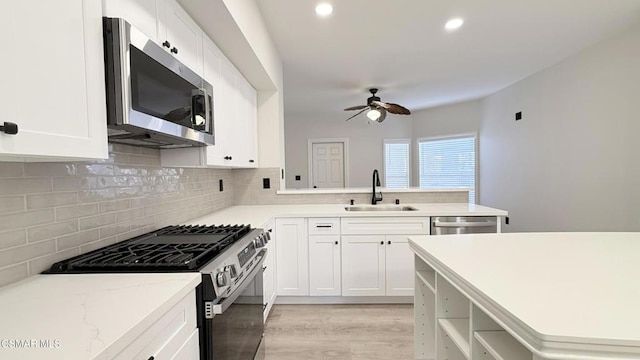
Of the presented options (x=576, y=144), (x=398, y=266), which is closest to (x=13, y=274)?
(x=398, y=266)

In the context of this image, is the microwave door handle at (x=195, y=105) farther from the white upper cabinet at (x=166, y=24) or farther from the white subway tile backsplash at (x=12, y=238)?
the white subway tile backsplash at (x=12, y=238)

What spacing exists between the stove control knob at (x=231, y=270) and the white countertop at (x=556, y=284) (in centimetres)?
85

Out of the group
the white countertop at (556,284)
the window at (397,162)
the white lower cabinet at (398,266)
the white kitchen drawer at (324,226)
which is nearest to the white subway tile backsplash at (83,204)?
the white kitchen drawer at (324,226)

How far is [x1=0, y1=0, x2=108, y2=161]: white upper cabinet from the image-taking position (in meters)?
0.71

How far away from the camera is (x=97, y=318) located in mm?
735

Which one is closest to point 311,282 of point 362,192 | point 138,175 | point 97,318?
point 362,192

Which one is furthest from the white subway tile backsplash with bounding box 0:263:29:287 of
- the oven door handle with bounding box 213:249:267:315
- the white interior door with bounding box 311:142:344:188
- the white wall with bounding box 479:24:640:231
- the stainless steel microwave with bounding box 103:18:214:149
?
the white interior door with bounding box 311:142:344:188

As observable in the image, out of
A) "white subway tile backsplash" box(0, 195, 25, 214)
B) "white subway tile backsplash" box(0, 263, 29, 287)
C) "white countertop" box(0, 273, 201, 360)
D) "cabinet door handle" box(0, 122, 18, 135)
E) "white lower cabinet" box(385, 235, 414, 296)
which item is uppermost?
"cabinet door handle" box(0, 122, 18, 135)

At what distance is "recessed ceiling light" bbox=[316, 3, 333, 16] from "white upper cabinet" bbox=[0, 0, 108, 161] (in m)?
1.85

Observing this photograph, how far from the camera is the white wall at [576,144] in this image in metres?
2.89

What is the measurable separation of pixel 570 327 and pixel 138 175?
76.1 inches

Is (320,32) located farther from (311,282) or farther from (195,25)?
(311,282)

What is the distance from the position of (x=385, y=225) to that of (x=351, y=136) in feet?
14.6

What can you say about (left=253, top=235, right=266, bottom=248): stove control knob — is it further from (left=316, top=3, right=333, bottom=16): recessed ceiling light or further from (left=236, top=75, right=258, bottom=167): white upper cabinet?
(left=316, top=3, right=333, bottom=16): recessed ceiling light
